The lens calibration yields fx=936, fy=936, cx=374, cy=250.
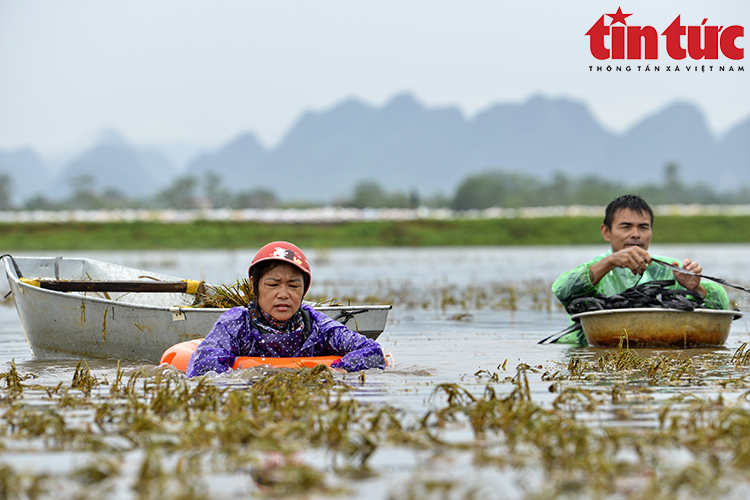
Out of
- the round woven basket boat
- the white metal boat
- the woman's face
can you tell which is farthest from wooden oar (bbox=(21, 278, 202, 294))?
the round woven basket boat

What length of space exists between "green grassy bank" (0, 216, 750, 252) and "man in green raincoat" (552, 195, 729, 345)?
43236 millimetres

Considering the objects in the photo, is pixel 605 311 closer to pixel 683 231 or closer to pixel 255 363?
pixel 255 363

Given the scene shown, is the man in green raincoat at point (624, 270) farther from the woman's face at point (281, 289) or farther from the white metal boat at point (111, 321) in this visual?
the woman's face at point (281, 289)

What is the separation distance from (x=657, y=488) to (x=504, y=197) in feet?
549

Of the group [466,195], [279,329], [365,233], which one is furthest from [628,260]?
[466,195]

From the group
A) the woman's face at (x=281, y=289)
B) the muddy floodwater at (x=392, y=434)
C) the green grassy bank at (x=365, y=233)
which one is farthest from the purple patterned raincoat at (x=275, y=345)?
the green grassy bank at (x=365, y=233)

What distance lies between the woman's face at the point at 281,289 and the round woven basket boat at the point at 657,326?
3453 millimetres

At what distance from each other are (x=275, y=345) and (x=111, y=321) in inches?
103

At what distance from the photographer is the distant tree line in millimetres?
153750

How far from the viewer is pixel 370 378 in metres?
6.82

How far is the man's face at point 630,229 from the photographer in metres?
8.97

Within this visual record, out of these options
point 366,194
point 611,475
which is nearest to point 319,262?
point 611,475

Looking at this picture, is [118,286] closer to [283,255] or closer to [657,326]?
[283,255]

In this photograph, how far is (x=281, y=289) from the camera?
668cm
